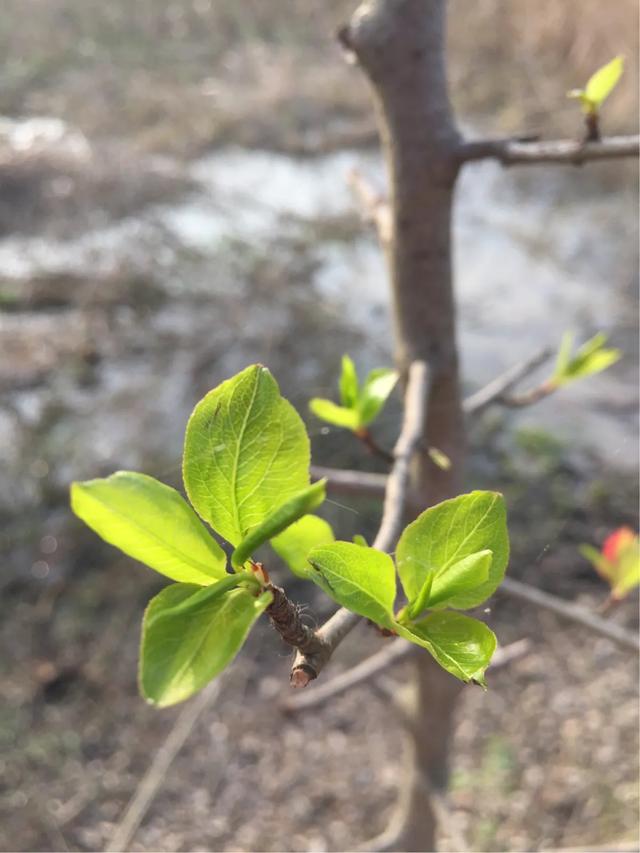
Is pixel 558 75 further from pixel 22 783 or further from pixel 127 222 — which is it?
pixel 127 222

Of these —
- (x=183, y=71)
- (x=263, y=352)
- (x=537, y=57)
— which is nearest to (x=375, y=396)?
(x=537, y=57)

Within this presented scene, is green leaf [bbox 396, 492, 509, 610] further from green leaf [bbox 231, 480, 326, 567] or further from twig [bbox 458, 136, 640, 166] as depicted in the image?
twig [bbox 458, 136, 640, 166]

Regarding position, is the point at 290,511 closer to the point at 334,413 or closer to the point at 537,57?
the point at 334,413

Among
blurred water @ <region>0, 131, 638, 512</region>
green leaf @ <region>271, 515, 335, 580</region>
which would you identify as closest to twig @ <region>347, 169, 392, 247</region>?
green leaf @ <region>271, 515, 335, 580</region>

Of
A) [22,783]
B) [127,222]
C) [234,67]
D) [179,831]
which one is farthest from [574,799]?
[234,67]

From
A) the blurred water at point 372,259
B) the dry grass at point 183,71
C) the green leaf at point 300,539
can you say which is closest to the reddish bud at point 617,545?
the green leaf at point 300,539

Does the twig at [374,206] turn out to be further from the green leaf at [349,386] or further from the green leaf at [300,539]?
the green leaf at [300,539]
